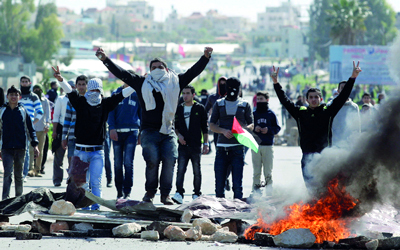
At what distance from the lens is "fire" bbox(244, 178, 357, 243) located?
679 centimetres

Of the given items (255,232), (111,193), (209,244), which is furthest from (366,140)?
(111,193)

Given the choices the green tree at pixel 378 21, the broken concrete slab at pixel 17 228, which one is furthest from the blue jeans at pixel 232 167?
the green tree at pixel 378 21

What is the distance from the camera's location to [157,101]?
8.05 metres

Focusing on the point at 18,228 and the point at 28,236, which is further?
the point at 18,228

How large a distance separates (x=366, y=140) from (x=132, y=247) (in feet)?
9.81

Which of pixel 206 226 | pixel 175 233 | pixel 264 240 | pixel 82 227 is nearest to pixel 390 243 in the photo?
pixel 264 240

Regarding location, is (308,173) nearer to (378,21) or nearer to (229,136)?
(229,136)

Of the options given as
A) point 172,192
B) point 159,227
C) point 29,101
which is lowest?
point 172,192

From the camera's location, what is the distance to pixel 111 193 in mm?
10562

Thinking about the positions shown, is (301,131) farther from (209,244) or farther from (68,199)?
(68,199)

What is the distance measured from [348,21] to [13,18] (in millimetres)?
51310

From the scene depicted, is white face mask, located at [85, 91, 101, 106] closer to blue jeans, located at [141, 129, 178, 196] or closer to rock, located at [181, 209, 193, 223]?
blue jeans, located at [141, 129, 178, 196]

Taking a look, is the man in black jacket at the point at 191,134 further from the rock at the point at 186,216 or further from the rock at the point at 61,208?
the rock at the point at 61,208

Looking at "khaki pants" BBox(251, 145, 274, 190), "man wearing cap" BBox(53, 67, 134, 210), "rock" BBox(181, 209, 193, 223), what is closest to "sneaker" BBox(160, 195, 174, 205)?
"man wearing cap" BBox(53, 67, 134, 210)
